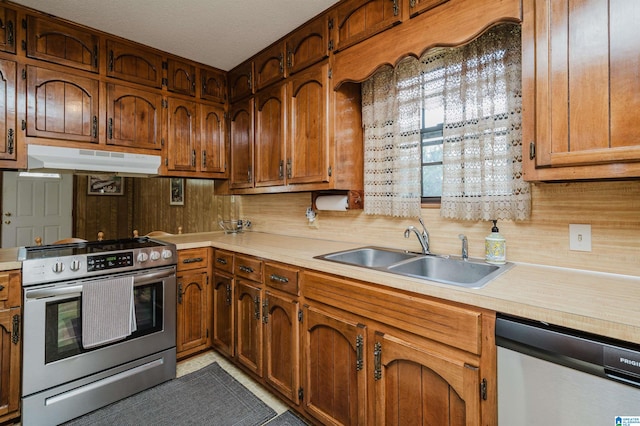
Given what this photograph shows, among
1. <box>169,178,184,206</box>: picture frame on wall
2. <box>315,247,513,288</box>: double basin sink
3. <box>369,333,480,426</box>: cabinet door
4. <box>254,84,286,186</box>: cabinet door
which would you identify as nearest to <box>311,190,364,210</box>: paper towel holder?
<box>315,247,513,288</box>: double basin sink

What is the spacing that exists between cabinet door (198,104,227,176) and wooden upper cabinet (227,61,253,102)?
0.21 meters

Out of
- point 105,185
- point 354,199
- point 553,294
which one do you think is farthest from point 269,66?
point 105,185

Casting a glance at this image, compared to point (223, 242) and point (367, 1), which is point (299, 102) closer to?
point (367, 1)

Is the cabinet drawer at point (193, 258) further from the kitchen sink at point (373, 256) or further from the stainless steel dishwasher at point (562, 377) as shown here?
the stainless steel dishwasher at point (562, 377)

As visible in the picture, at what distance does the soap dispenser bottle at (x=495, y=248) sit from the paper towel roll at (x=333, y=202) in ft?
2.98

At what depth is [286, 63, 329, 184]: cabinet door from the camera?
202 centimetres

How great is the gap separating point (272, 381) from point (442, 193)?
1.55 m

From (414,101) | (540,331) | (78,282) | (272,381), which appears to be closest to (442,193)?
(414,101)

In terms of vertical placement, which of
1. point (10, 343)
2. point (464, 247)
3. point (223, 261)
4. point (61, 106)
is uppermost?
point (61, 106)

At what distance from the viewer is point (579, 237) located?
4.41 ft

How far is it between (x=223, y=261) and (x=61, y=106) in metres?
1.55

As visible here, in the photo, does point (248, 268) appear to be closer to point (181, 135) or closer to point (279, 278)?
point (279, 278)

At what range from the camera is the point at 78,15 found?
2041mm

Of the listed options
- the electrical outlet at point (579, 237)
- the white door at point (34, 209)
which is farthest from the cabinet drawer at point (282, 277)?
the white door at point (34, 209)
